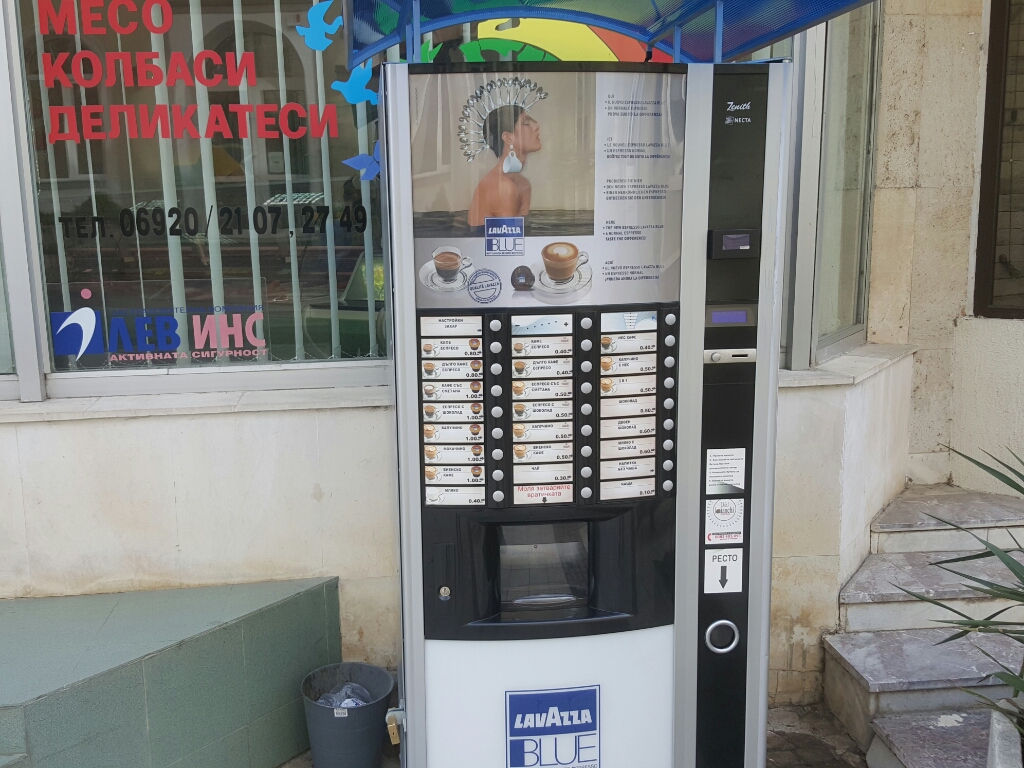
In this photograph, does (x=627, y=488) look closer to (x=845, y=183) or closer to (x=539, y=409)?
(x=539, y=409)

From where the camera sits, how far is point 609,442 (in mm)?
2191

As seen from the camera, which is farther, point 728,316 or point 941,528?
point 941,528

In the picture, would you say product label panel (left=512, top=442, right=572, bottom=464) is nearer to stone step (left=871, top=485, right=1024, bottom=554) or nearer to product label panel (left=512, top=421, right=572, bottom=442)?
product label panel (left=512, top=421, right=572, bottom=442)

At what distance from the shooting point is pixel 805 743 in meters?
3.35

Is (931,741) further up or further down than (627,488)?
further down

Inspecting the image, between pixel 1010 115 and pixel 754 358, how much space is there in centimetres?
279

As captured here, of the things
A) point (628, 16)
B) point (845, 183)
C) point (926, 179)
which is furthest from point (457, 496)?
point (926, 179)

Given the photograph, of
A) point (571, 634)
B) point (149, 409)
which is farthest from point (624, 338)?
point (149, 409)

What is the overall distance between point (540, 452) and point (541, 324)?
308 millimetres

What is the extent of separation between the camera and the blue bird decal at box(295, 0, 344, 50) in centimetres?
332

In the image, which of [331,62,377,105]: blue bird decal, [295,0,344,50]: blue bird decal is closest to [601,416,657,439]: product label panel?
[331,62,377,105]: blue bird decal

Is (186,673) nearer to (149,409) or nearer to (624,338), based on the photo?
(149,409)

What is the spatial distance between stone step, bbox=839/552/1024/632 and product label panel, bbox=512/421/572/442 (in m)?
1.93

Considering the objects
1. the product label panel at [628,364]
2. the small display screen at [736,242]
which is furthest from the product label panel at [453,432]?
the small display screen at [736,242]
